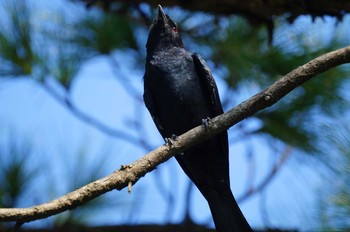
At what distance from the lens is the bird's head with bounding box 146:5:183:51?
12.7ft

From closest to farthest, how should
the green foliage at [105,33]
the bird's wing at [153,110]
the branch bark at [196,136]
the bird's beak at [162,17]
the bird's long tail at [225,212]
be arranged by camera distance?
the branch bark at [196,136]
the bird's long tail at [225,212]
the bird's wing at [153,110]
the bird's beak at [162,17]
the green foliage at [105,33]

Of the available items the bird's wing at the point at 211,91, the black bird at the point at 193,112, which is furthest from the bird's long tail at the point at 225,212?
the bird's wing at the point at 211,91

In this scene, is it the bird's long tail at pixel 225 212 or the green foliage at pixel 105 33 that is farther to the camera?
the green foliage at pixel 105 33

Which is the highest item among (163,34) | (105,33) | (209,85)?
(105,33)

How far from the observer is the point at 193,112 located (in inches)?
137

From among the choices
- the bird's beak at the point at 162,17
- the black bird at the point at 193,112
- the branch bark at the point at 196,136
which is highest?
the bird's beak at the point at 162,17

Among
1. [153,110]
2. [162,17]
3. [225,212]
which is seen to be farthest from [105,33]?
[225,212]

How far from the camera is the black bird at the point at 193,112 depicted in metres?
3.50

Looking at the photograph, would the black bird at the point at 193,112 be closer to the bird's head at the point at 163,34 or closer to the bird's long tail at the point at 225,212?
the bird's long tail at the point at 225,212

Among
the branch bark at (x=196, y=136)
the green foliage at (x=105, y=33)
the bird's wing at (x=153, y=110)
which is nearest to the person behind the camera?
the branch bark at (x=196, y=136)

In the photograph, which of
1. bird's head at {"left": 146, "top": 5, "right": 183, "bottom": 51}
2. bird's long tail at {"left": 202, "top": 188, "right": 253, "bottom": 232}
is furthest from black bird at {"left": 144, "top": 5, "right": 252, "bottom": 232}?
bird's head at {"left": 146, "top": 5, "right": 183, "bottom": 51}

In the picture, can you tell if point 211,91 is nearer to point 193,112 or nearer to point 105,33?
point 193,112

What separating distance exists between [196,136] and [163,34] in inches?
50.1

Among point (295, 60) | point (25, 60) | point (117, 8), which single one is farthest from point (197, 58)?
point (25, 60)
